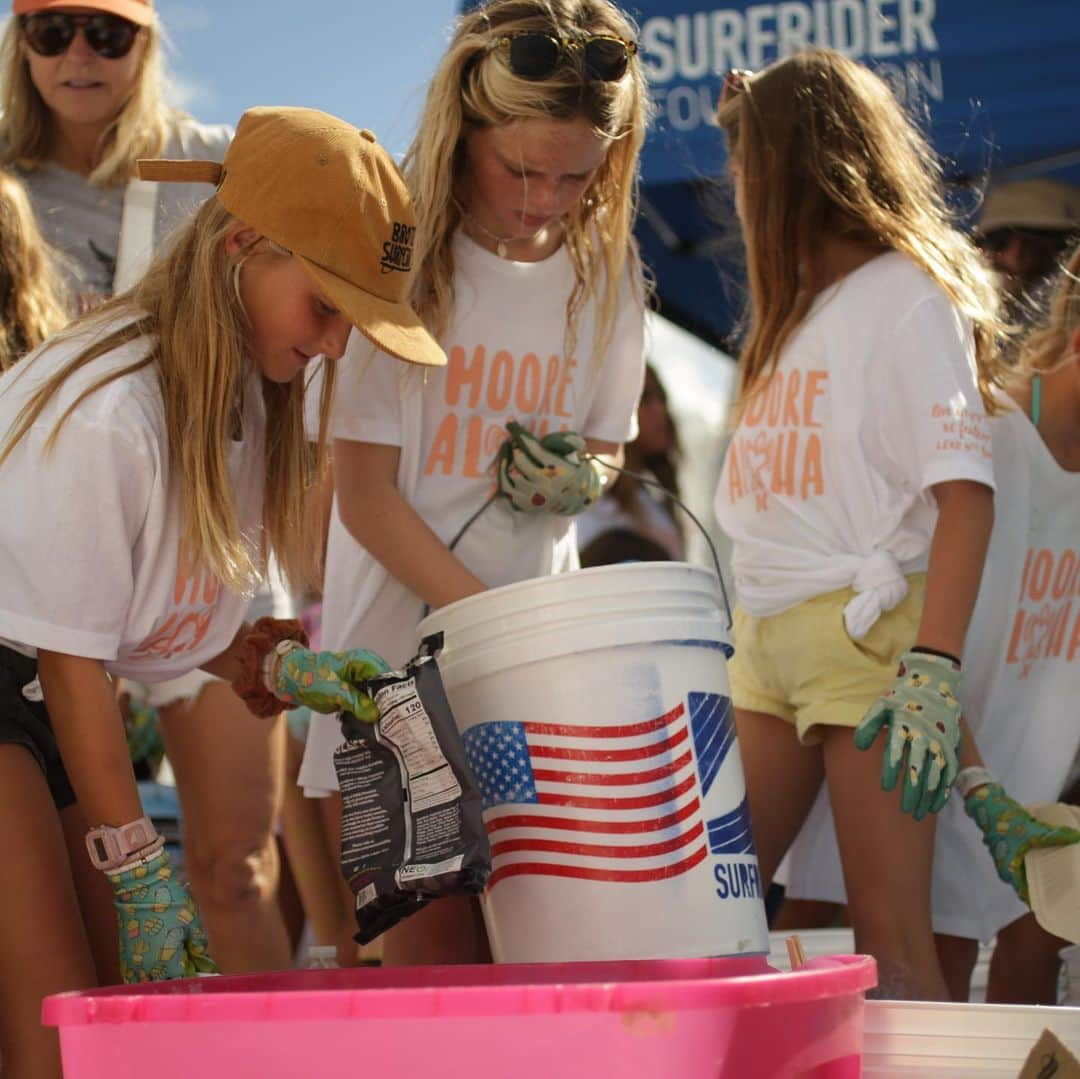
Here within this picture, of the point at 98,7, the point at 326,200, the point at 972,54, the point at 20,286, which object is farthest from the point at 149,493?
the point at 972,54

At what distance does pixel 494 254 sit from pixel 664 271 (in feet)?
10.9

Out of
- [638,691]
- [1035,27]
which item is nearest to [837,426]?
[638,691]

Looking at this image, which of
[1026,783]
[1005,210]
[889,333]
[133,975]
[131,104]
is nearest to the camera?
[133,975]

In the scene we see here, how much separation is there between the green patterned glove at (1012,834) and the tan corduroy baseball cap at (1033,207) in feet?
7.55

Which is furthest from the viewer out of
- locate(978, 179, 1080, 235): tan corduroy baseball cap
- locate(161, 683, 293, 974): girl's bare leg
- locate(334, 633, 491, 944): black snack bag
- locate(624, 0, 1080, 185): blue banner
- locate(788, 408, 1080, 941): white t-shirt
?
locate(624, 0, 1080, 185): blue banner

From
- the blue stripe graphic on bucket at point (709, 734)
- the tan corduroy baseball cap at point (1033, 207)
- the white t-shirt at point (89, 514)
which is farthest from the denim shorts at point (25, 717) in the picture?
the tan corduroy baseball cap at point (1033, 207)

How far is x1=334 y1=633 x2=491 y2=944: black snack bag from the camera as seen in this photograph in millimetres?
1968

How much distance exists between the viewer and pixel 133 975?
2.01 m

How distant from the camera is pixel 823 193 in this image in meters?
2.79

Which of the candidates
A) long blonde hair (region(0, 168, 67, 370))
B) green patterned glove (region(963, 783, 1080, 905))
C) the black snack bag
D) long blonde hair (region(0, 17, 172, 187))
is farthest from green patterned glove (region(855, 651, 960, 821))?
long blonde hair (region(0, 17, 172, 187))

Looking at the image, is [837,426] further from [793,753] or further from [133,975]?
[133,975]

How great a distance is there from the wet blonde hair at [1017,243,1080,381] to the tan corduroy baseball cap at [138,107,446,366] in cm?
143

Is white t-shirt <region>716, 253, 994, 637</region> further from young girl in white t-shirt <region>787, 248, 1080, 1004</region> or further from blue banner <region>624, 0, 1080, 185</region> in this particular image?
blue banner <region>624, 0, 1080, 185</region>

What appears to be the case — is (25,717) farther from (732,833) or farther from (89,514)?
(732,833)
